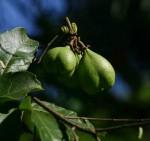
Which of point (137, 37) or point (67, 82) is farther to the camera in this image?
point (137, 37)

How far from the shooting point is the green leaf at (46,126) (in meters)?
1.80

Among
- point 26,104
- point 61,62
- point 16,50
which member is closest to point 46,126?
point 26,104

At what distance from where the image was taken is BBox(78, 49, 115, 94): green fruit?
203cm

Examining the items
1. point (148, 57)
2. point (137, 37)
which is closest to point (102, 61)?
point (148, 57)

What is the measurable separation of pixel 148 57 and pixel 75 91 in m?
2.17

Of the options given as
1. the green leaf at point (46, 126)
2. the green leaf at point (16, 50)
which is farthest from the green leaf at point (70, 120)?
the green leaf at point (16, 50)

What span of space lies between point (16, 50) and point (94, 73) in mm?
261

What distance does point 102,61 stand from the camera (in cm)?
208

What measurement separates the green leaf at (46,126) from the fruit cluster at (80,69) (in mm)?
180

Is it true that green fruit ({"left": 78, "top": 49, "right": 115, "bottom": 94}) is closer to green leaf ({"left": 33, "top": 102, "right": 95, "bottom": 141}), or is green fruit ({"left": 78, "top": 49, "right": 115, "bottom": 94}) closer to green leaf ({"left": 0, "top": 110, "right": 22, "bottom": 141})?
green leaf ({"left": 33, "top": 102, "right": 95, "bottom": 141})

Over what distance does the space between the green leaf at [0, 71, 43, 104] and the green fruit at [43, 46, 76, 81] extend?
100mm

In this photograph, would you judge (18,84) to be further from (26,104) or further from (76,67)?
(76,67)

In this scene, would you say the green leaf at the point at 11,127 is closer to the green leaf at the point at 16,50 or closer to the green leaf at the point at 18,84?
the green leaf at the point at 18,84

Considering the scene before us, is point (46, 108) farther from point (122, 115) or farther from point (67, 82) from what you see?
point (122, 115)
